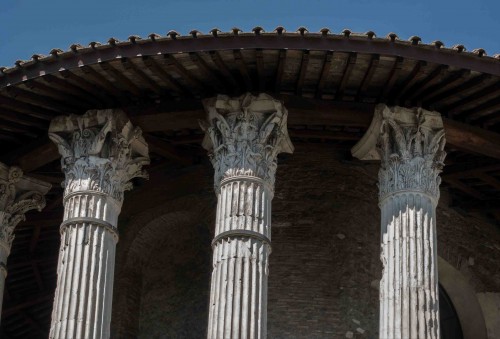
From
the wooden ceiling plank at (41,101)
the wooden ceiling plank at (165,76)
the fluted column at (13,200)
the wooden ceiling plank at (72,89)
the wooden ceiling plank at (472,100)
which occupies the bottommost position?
the fluted column at (13,200)

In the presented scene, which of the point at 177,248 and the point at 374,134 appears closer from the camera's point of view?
the point at 374,134

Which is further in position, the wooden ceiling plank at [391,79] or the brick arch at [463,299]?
the brick arch at [463,299]

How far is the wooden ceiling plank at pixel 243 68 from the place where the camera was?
1952cm

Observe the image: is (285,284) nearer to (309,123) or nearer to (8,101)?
(309,123)

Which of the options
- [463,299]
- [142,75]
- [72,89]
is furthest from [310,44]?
[463,299]

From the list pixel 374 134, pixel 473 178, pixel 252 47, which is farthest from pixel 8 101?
pixel 473 178

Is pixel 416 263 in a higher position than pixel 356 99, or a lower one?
lower

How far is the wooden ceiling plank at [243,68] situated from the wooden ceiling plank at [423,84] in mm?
1992

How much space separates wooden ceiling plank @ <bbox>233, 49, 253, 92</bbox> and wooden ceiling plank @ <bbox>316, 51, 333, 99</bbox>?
0.89m

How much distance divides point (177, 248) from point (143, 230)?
0.59m

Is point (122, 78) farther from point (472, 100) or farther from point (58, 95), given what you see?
point (472, 100)

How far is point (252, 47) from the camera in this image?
63.6ft

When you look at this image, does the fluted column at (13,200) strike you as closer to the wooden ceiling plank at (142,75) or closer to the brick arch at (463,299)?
the wooden ceiling plank at (142,75)

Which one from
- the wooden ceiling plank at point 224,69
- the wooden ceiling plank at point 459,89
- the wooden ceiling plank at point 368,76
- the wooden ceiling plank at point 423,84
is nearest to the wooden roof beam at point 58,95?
the wooden ceiling plank at point 224,69
